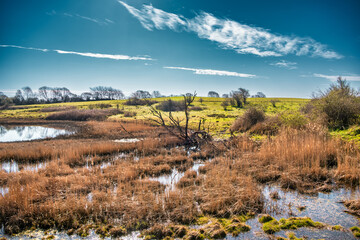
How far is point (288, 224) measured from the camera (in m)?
5.59

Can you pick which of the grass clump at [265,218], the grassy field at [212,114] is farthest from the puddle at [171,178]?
the grassy field at [212,114]

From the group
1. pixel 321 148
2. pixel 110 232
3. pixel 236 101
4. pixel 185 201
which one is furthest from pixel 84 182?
pixel 236 101

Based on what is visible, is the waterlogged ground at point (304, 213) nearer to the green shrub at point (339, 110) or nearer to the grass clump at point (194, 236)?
the grass clump at point (194, 236)

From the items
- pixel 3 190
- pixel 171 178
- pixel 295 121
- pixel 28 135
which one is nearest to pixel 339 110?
pixel 295 121

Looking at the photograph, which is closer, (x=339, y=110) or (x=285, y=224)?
(x=285, y=224)

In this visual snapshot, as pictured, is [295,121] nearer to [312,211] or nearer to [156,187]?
[312,211]

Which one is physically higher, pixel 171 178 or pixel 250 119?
pixel 250 119

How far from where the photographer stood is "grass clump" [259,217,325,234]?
5473 millimetres

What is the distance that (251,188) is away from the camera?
7504 millimetres

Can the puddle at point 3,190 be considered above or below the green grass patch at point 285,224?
below

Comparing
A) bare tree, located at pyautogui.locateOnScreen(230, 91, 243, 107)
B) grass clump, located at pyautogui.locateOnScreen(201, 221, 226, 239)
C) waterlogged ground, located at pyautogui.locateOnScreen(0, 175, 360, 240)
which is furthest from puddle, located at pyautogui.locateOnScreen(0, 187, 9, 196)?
bare tree, located at pyautogui.locateOnScreen(230, 91, 243, 107)

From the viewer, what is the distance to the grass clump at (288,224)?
5473 mm

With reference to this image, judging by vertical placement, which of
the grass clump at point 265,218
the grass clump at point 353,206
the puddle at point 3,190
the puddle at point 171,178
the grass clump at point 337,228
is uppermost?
the grass clump at point 353,206

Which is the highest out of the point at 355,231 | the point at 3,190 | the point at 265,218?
Result: the point at 355,231
